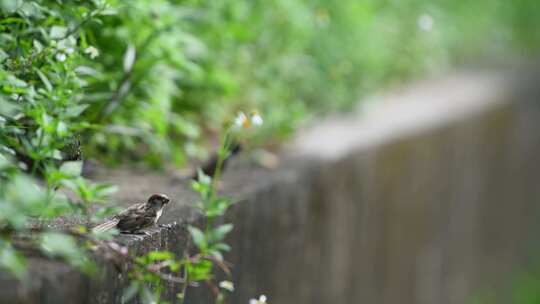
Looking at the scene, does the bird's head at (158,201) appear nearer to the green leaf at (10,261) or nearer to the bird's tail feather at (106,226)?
the bird's tail feather at (106,226)

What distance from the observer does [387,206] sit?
215 inches

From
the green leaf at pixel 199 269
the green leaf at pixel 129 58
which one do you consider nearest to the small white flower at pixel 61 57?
the green leaf at pixel 199 269

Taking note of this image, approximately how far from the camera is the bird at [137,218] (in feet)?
8.21

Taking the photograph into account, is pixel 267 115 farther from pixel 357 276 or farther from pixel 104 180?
pixel 104 180

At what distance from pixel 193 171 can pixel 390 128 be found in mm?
2230

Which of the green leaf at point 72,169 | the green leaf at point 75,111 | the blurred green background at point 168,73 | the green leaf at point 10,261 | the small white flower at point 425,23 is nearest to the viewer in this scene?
the green leaf at point 10,261

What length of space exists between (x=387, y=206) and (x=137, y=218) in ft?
10.2

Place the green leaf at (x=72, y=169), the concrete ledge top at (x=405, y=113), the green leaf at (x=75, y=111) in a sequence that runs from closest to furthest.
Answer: the green leaf at (x=72, y=169) → the green leaf at (x=75, y=111) → the concrete ledge top at (x=405, y=113)

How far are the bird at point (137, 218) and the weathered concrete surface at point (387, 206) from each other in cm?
6

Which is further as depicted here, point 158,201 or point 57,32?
point 57,32

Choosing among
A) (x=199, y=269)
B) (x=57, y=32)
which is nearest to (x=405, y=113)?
(x=57, y=32)

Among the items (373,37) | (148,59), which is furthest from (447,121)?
(148,59)

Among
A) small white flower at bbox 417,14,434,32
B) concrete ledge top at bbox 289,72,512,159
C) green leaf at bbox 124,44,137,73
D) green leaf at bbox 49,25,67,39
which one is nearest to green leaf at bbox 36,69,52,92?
green leaf at bbox 49,25,67,39

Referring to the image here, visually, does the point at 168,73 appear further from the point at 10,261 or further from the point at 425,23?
the point at 425,23
